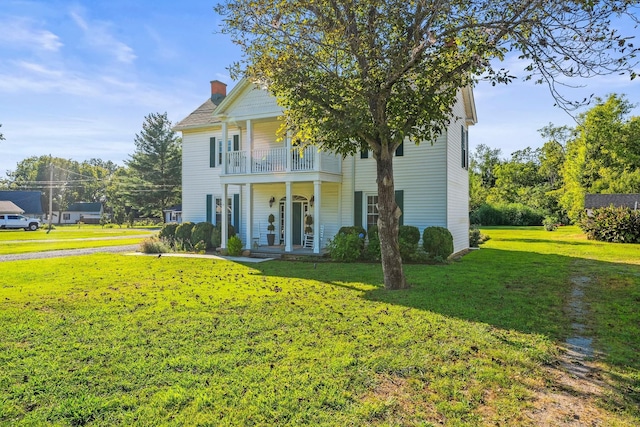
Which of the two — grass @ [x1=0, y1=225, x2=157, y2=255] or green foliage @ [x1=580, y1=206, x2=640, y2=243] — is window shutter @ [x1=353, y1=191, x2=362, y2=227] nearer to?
grass @ [x1=0, y1=225, x2=157, y2=255]

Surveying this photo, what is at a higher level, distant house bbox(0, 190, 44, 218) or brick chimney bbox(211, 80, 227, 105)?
brick chimney bbox(211, 80, 227, 105)

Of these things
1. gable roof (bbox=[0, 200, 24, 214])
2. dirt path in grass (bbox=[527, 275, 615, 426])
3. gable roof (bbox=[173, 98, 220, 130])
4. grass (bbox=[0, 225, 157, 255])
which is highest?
gable roof (bbox=[173, 98, 220, 130])

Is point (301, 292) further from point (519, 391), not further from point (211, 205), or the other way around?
point (211, 205)

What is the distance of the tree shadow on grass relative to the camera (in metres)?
5.41

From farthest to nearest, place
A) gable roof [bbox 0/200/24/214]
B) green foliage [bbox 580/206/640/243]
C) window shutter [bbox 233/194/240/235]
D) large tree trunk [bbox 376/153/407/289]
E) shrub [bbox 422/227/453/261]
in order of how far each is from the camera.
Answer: gable roof [bbox 0/200/24/214]
green foliage [bbox 580/206/640/243]
window shutter [bbox 233/194/240/235]
shrub [bbox 422/227/453/261]
large tree trunk [bbox 376/153/407/289]

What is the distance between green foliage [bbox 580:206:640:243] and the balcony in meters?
16.2

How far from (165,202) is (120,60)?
123ft

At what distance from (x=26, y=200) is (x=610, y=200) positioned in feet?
242

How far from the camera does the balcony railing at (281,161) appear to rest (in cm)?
1472

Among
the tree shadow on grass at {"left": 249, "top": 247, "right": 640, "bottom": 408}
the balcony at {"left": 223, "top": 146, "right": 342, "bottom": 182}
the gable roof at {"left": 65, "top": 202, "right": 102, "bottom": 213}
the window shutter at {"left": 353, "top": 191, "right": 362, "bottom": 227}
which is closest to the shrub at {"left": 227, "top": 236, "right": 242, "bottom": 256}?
the balcony at {"left": 223, "top": 146, "right": 342, "bottom": 182}

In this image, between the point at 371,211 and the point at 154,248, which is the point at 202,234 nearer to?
the point at 154,248

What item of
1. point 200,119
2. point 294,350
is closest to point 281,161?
point 200,119

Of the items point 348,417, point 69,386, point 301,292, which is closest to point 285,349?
point 348,417

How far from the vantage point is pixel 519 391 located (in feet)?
12.1
